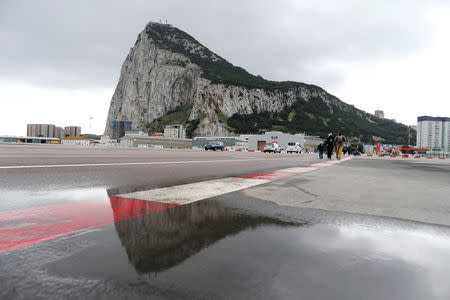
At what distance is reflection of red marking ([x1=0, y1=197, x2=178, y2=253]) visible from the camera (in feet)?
5.91

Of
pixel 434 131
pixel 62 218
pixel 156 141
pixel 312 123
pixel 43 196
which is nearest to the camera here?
pixel 62 218

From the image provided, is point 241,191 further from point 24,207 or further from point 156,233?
point 24,207

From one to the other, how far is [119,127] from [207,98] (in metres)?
79.3

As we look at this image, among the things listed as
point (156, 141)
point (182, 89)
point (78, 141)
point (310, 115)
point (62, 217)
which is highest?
point (182, 89)

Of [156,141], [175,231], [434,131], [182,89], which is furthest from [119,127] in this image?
[434,131]

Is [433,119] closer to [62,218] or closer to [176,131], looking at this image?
[176,131]

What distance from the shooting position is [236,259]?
153 centimetres

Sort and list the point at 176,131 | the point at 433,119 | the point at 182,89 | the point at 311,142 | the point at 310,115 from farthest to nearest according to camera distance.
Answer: the point at 182,89, the point at 310,115, the point at 433,119, the point at 176,131, the point at 311,142

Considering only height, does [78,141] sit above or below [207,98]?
below

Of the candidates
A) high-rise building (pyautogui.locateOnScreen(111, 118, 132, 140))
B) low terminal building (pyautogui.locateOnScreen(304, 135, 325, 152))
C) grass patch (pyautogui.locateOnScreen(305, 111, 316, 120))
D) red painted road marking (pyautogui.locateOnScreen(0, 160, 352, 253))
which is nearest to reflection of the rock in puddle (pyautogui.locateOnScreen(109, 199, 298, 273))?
red painted road marking (pyautogui.locateOnScreen(0, 160, 352, 253))

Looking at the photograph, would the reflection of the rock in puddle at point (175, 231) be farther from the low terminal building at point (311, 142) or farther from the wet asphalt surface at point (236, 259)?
the low terminal building at point (311, 142)

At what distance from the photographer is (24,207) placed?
8.58ft

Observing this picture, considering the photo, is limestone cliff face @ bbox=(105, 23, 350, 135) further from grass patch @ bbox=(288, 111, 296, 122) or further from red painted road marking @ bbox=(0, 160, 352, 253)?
red painted road marking @ bbox=(0, 160, 352, 253)

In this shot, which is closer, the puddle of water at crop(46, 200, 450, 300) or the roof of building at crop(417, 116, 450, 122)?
the puddle of water at crop(46, 200, 450, 300)
